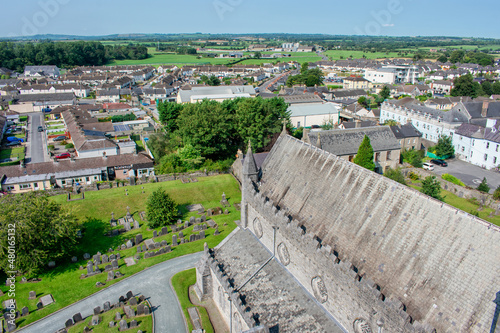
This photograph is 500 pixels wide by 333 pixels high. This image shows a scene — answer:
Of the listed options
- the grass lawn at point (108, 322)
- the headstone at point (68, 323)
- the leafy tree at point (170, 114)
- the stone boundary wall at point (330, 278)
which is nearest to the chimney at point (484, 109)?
the leafy tree at point (170, 114)

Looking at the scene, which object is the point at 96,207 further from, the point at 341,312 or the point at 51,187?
the point at 341,312

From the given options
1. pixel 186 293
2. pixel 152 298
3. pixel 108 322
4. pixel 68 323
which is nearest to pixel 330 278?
pixel 186 293

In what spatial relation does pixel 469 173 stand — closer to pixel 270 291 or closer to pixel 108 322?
pixel 270 291

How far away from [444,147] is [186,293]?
51.1 metres

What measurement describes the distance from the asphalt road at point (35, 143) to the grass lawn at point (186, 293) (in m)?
44.4

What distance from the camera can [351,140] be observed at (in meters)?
51.5

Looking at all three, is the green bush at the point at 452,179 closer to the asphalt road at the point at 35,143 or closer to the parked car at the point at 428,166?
the parked car at the point at 428,166

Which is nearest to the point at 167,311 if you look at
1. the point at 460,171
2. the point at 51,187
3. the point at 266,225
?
the point at 266,225

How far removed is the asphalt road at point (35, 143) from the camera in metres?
60.9

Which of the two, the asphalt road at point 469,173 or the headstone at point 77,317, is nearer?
the headstone at point 77,317

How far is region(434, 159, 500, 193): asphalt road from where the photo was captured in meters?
49.2

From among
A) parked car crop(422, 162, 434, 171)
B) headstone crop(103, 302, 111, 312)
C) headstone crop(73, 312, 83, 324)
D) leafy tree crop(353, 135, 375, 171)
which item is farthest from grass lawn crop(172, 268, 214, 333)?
parked car crop(422, 162, 434, 171)

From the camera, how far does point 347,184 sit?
19.3m

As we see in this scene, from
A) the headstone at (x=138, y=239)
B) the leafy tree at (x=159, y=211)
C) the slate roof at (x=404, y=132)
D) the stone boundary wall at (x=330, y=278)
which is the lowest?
the headstone at (x=138, y=239)
